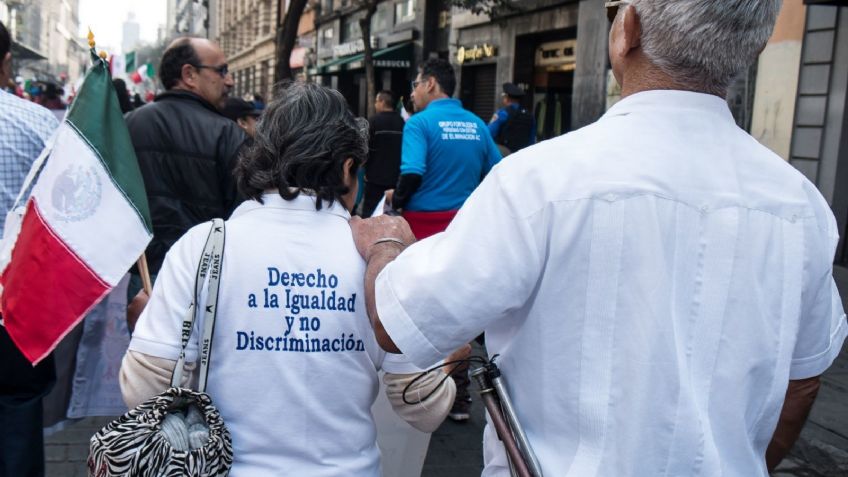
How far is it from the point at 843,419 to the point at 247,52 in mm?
43684

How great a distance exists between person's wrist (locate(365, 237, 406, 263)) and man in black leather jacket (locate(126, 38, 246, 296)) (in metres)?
1.98

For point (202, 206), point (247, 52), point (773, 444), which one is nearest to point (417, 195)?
point (202, 206)

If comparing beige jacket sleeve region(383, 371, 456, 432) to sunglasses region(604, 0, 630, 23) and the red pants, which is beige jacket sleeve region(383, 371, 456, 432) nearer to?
sunglasses region(604, 0, 630, 23)

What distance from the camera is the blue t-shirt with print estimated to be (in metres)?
5.13

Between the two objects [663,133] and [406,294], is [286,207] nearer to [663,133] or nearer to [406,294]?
[406,294]

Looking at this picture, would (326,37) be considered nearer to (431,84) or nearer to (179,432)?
(431,84)

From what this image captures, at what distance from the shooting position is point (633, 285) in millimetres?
1267

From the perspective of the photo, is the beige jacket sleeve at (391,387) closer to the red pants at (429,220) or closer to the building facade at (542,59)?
the red pants at (429,220)

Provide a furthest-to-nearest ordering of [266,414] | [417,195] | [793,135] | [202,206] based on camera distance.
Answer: [793,135]
[417,195]
[202,206]
[266,414]

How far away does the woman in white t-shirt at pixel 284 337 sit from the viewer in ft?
6.05

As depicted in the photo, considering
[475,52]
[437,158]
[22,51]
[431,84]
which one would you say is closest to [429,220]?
[437,158]

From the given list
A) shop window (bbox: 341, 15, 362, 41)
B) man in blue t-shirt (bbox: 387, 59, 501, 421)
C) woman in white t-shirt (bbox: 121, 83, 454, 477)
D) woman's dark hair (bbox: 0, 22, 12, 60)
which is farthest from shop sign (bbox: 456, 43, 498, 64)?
woman in white t-shirt (bbox: 121, 83, 454, 477)

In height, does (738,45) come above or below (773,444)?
above

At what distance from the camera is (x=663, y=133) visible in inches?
52.2
